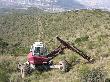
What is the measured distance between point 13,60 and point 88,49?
18.7 ft

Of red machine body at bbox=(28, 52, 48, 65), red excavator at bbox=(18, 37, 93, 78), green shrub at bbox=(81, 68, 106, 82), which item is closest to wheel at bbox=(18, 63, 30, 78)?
red excavator at bbox=(18, 37, 93, 78)

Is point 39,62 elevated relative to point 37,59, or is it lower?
lower

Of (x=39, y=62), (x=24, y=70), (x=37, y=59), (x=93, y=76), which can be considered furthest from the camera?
(x=39, y=62)

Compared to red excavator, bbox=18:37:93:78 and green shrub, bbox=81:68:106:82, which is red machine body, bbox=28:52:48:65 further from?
green shrub, bbox=81:68:106:82

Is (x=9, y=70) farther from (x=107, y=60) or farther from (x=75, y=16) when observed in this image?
(x=75, y=16)

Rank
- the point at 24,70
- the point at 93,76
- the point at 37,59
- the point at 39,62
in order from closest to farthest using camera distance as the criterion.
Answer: the point at 93,76 < the point at 24,70 < the point at 37,59 < the point at 39,62

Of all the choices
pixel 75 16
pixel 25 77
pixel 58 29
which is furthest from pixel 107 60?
pixel 75 16

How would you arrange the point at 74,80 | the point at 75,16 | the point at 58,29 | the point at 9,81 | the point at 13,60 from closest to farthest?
the point at 74,80, the point at 9,81, the point at 13,60, the point at 58,29, the point at 75,16

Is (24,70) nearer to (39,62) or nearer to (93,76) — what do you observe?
(39,62)

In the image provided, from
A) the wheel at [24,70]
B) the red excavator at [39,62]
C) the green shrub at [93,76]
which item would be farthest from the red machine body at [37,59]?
the green shrub at [93,76]

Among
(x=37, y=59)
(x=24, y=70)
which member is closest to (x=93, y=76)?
(x=37, y=59)

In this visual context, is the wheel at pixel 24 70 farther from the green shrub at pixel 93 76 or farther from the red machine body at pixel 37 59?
the green shrub at pixel 93 76

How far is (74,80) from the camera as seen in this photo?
690 inches

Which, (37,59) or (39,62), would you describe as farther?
(39,62)
